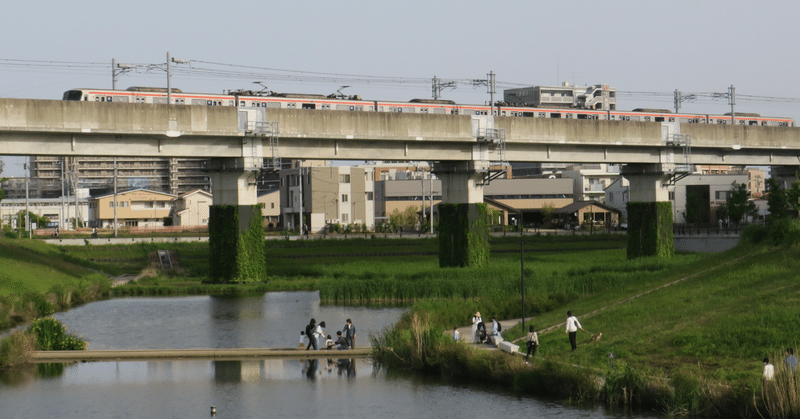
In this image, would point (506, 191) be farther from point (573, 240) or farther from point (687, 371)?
point (687, 371)

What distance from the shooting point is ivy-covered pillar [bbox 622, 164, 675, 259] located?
65562 millimetres

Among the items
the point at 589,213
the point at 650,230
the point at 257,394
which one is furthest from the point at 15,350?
the point at 589,213

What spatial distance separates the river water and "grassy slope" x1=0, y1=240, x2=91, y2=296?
10.2 metres

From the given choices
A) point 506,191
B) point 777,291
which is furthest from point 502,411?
point 506,191

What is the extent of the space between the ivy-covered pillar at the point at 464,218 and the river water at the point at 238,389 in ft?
68.2

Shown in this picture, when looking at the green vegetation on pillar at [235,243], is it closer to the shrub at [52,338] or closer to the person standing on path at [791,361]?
the shrub at [52,338]

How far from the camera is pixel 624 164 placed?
68438mm

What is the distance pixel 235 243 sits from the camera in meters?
52.5

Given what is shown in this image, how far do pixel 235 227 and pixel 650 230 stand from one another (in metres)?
30.9

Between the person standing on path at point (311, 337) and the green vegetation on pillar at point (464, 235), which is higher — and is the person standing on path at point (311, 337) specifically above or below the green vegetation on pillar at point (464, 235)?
below

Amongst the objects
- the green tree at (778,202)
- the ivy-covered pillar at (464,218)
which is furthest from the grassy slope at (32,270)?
the green tree at (778,202)

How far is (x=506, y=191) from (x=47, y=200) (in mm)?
86212

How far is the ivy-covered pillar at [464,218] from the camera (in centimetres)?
5794

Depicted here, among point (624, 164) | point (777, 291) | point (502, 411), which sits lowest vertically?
point (502, 411)
